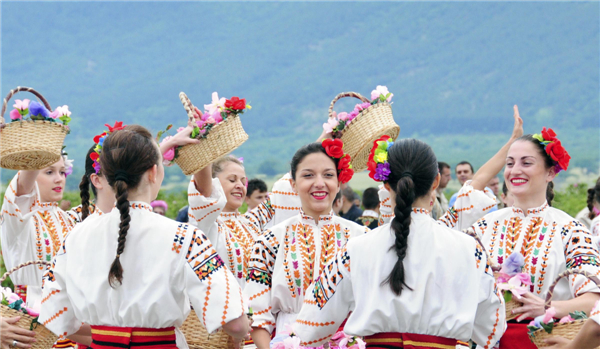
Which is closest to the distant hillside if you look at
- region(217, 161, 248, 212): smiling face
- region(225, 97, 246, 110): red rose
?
region(217, 161, 248, 212): smiling face

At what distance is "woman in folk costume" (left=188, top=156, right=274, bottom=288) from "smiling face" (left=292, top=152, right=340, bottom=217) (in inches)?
31.4

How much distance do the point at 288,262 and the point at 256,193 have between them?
3.82 metres

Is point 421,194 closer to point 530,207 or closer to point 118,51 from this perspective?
point 530,207

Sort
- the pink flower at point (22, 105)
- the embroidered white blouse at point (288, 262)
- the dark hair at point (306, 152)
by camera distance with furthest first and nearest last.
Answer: the pink flower at point (22, 105) < the dark hair at point (306, 152) < the embroidered white blouse at point (288, 262)

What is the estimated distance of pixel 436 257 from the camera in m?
2.53

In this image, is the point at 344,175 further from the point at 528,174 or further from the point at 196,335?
the point at 196,335

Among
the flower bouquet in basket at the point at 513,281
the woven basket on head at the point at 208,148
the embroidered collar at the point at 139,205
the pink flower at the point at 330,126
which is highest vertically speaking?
the pink flower at the point at 330,126

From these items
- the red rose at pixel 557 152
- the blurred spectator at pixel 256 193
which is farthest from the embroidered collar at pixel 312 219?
the blurred spectator at pixel 256 193

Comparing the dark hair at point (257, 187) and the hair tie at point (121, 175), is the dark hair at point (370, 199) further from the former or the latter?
the hair tie at point (121, 175)

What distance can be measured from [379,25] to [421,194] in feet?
267

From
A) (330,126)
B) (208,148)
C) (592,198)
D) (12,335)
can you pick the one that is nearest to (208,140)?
(208,148)

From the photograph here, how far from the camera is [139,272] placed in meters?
2.52

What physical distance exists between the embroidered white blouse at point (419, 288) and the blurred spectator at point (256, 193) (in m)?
4.42

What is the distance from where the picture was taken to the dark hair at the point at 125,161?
256 centimetres
